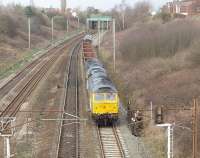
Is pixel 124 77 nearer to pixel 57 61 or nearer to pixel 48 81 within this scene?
pixel 48 81

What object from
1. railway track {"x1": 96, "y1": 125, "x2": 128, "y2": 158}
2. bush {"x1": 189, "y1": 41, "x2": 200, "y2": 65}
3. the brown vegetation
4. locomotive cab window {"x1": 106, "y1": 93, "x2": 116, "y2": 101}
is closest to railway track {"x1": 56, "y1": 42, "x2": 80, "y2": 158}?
railway track {"x1": 96, "y1": 125, "x2": 128, "y2": 158}

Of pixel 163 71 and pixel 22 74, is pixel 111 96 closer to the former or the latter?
pixel 163 71

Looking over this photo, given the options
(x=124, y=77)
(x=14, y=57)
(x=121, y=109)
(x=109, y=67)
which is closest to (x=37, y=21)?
(x=14, y=57)

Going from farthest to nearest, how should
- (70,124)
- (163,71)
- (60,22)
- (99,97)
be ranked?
(60,22) < (163,71) < (70,124) < (99,97)

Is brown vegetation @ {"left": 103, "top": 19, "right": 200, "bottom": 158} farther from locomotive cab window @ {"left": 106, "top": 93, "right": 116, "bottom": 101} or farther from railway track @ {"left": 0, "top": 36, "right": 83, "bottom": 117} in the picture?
railway track @ {"left": 0, "top": 36, "right": 83, "bottom": 117}

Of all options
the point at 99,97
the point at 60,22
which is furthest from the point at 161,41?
the point at 60,22

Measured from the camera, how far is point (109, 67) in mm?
63844

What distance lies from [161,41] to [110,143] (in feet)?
98.5

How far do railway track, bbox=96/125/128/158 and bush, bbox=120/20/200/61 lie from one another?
950 inches

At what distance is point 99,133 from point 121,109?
745 cm

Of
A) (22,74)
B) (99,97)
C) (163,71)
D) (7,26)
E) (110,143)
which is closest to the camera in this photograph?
(110,143)

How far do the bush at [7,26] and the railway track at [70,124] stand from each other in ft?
152

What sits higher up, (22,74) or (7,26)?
(7,26)

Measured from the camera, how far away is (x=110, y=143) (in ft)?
97.1
